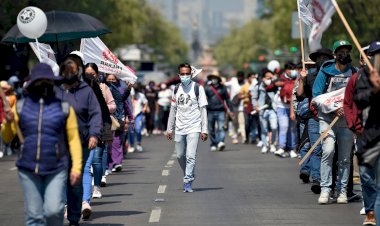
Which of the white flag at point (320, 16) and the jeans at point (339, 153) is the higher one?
the white flag at point (320, 16)

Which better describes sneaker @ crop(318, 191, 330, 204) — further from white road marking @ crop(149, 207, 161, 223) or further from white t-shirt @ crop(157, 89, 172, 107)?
white t-shirt @ crop(157, 89, 172, 107)

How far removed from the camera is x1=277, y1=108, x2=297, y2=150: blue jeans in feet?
87.4

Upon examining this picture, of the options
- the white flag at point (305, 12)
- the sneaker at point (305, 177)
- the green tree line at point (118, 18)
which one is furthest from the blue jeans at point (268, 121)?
the green tree line at point (118, 18)

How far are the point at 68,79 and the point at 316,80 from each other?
402 centimetres

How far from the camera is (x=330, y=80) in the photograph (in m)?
15.2

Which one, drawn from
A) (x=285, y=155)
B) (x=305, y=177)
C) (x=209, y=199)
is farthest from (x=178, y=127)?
(x=285, y=155)

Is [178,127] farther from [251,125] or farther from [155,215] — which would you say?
[251,125]

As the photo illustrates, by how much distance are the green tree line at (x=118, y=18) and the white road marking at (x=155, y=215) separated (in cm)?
2535

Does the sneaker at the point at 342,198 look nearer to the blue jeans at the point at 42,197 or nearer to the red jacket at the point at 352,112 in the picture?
the red jacket at the point at 352,112

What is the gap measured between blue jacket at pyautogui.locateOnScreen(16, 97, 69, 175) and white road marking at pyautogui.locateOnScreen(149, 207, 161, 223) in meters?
3.82

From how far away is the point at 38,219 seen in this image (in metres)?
10.0

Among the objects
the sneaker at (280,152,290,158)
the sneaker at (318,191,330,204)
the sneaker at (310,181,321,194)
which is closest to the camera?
the sneaker at (318,191,330,204)

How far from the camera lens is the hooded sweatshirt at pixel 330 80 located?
15.1m

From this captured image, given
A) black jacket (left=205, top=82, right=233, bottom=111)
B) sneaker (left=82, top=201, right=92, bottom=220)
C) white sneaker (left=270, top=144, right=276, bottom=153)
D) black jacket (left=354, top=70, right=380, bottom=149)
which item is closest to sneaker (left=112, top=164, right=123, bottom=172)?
white sneaker (left=270, top=144, right=276, bottom=153)
